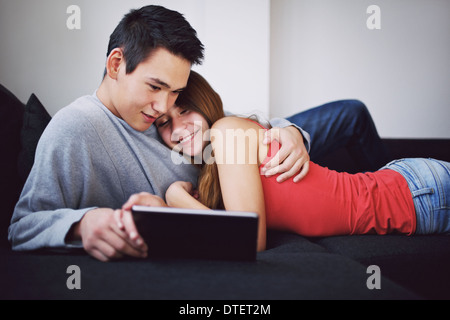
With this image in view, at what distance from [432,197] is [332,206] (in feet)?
1.17

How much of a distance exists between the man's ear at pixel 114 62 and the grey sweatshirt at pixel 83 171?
101 mm

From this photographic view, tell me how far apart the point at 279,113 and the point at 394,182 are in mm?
1113

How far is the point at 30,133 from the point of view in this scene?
1.14 metres

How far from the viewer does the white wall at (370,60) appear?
2.23 m

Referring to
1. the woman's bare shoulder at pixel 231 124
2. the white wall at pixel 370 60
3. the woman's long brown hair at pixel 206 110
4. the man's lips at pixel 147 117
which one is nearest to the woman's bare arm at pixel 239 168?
the woman's bare shoulder at pixel 231 124

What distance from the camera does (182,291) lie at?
600 mm

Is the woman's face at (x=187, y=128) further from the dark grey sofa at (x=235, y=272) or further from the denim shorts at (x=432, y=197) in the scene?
the denim shorts at (x=432, y=197)

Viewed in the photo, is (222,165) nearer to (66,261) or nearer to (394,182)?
(66,261)

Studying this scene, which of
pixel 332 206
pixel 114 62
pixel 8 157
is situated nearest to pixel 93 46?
pixel 114 62

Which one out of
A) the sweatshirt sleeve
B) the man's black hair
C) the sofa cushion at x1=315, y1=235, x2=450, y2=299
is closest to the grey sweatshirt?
the sweatshirt sleeve

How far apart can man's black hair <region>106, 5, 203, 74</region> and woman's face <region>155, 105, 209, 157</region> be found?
185mm

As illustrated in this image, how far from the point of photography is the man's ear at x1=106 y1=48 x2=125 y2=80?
112 centimetres

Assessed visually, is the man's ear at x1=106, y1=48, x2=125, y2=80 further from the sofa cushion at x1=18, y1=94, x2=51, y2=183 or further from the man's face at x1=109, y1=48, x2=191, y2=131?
the sofa cushion at x1=18, y1=94, x2=51, y2=183
